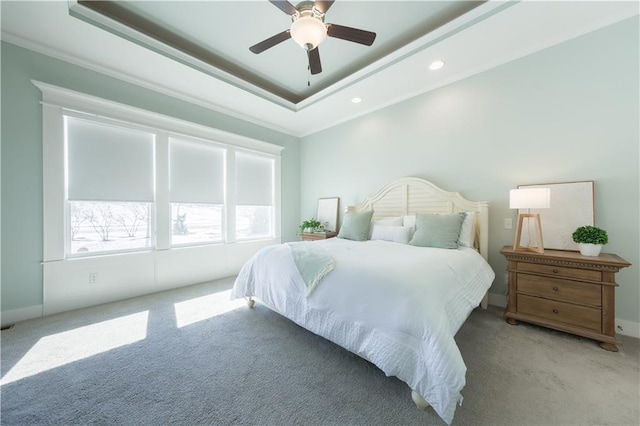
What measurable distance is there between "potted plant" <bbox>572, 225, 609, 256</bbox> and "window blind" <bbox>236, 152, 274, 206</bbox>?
4.29 metres

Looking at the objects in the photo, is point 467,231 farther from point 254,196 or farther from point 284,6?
point 254,196

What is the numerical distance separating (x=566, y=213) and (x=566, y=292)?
0.81m

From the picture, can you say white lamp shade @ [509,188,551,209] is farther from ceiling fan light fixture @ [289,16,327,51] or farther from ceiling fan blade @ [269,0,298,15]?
ceiling fan blade @ [269,0,298,15]

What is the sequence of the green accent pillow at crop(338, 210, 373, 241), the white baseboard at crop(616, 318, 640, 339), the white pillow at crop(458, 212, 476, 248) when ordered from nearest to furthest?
1. the white baseboard at crop(616, 318, 640, 339)
2. the white pillow at crop(458, 212, 476, 248)
3. the green accent pillow at crop(338, 210, 373, 241)

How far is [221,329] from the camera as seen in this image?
2172mm

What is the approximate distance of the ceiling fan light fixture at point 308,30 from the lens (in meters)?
1.84

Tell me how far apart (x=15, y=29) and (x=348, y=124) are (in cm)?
406

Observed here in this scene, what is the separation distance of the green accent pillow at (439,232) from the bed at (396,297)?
16 millimetres

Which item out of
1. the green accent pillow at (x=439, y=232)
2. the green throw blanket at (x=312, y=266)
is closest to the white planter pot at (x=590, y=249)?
the green accent pillow at (x=439, y=232)

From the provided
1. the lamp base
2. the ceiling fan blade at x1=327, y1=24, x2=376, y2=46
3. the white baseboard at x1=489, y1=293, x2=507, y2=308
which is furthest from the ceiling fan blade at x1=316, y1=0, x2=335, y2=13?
the white baseboard at x1=489, y1=293, x2=507, y2=308

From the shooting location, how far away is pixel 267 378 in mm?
1536

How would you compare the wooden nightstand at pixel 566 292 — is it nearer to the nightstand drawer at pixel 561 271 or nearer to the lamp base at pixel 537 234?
the nightstand drawer at pixel 561 271

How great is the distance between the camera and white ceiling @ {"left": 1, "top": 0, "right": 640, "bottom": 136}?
2092 millimetres

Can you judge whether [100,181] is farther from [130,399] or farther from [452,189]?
[452,189]
